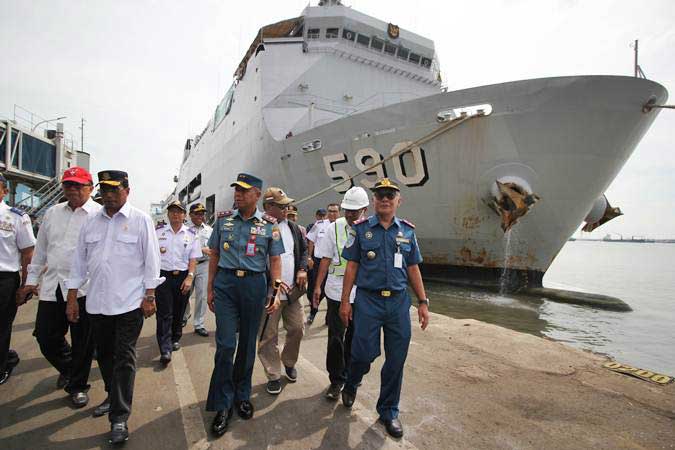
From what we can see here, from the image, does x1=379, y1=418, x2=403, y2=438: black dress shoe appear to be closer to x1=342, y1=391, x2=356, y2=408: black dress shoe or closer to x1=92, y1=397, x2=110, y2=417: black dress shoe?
x1=342, y1=391, x2=356, y2=408: black dress shoe

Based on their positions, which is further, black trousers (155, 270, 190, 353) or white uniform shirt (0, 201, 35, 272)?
black trousers (155, 270, 190, 353)

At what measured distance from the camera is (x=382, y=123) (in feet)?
Result: 29.4

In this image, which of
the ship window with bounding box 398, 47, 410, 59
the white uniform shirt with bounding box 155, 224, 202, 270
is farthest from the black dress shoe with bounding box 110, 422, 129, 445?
the ship window with bounding box 398, 47, 410, 59

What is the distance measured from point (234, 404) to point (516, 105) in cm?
826

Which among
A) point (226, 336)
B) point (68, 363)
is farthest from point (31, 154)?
point (226, 336)

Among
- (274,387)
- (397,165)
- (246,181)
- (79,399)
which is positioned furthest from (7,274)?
(397,165)

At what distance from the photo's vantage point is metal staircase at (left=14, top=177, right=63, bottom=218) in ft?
53.3

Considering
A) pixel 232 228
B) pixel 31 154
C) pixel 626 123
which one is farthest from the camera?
pixel 31 154

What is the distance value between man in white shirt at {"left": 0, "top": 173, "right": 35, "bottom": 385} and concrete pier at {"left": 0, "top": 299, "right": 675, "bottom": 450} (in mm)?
408

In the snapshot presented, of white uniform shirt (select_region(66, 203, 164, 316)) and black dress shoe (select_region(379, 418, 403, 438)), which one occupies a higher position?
white uniform shirt (select_region(66, 203, 164, 316))

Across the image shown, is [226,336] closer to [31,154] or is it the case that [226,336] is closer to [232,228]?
[232,228]

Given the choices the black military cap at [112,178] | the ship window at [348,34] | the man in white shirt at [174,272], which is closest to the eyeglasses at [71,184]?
the black military cap at [112,178]

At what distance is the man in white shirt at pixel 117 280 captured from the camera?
2.11m

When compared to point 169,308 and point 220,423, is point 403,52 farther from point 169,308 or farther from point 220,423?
point 220,423
